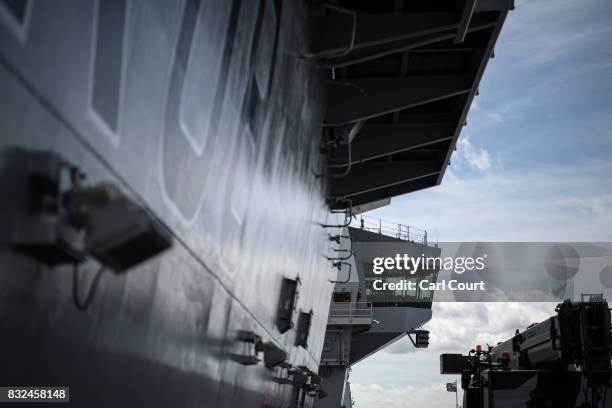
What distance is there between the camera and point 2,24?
249cm

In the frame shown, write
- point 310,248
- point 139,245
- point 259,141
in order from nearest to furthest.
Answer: point 139,245 → point 259,141 → point 310,248

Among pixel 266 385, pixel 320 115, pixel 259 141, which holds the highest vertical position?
pixel 320 115

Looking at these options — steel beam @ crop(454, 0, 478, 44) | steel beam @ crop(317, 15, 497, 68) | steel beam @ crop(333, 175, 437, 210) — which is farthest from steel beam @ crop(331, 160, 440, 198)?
steel beam @ crop(454, 0, 478, 44)

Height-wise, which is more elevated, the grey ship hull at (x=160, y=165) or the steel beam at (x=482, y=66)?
the steel beam at (x=482, y=66)

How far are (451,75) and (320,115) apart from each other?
336 centimetres

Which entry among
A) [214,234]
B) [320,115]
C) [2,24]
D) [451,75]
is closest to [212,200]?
[214,234]

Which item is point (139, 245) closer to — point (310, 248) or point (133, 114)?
point (133, 114)

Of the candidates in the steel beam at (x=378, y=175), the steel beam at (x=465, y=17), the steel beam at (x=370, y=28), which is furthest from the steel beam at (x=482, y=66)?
the steel beam at (x=378, y=175)

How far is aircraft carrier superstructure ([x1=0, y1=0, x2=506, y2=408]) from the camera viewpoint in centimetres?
276

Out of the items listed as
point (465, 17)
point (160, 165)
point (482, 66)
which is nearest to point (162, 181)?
point (160, 165)

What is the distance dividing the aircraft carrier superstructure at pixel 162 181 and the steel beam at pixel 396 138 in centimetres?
517

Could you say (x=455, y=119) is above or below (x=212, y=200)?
above

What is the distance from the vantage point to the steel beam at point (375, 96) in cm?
1393

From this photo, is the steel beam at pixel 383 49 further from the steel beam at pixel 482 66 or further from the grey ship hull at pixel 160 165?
the grey ship hull at pixel 160 165
